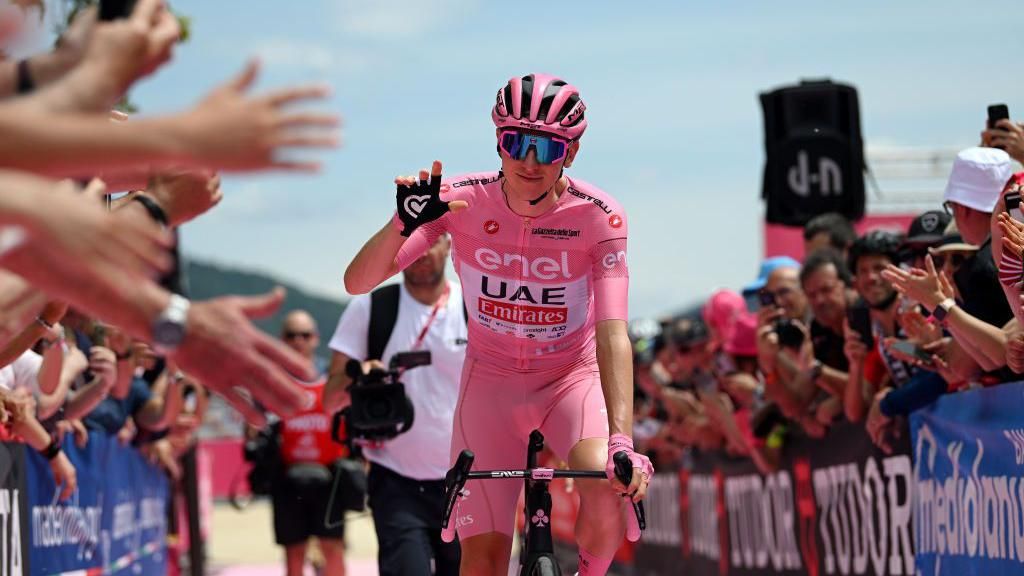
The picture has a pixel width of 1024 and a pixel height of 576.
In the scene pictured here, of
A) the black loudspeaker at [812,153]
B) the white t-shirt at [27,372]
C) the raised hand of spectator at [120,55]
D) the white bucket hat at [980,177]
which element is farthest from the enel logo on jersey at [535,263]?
the black loudspeaker at [812,153]

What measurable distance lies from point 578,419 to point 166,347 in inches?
121

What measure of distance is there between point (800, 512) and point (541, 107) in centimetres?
606

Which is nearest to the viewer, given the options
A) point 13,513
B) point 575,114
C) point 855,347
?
point 575,114

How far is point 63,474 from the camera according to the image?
31.3ft

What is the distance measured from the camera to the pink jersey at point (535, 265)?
6703 millimetres

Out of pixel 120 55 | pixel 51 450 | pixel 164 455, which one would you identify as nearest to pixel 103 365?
pixel 51 450

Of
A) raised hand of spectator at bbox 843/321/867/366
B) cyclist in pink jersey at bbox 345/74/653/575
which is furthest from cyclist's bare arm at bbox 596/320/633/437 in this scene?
raised hand of spectator at bbox 843/321/867/366

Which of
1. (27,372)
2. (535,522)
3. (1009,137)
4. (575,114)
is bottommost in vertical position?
(535,522)

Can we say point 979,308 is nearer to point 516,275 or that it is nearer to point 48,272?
point 516,275

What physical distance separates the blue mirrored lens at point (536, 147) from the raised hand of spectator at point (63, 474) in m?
4.24

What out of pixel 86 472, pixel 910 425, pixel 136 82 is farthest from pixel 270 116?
pixel 86 472

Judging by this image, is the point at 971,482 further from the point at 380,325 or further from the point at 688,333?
the point at 688,333

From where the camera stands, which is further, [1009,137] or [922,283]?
[1009,137]

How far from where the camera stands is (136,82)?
13.8 ft
